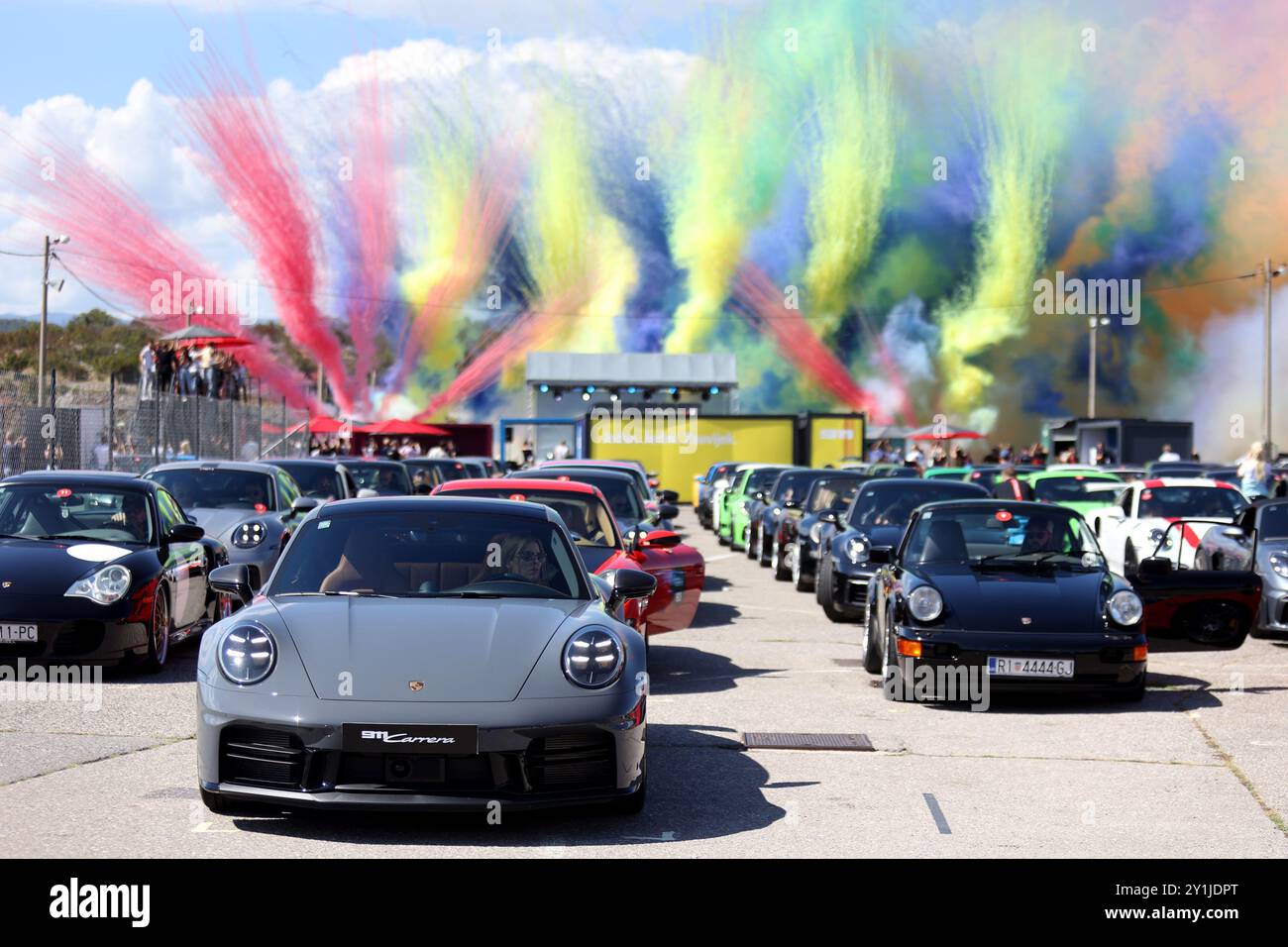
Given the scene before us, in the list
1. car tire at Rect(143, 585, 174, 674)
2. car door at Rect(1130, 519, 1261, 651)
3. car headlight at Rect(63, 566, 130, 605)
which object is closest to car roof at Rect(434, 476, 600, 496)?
car tire at Rect(143, 585, 174, 674)

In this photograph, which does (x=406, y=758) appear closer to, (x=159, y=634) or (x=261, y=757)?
(x=261, y=757)

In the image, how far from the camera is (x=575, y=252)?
8625 cm

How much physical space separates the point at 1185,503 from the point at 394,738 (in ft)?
46.0

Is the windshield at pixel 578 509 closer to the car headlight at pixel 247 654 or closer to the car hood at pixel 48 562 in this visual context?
the car hood at pixel 48 562

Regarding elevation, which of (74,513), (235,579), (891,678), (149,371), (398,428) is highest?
(149,371)

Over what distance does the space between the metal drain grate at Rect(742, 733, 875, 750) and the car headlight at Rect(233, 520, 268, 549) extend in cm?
675

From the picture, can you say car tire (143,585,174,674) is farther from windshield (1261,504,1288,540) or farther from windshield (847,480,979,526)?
windshield (1261,504,1288,540)

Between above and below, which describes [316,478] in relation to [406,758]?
above

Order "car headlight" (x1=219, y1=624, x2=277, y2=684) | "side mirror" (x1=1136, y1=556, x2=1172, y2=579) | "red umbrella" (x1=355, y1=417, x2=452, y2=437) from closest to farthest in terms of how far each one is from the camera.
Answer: "car headlight" (x1=219, y1=624, x2=277, y2=684) < "side mirror" (x1=1136, y1=556, x2=1172, y2=579) < "red umbrella" (x1=355, y1=417, x2=452, y2=437)

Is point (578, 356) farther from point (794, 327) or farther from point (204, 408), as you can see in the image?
point (204, 408)

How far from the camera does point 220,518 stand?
15.2m

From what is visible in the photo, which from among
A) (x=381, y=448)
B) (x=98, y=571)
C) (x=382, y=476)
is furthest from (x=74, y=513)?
(x=381, y=448)

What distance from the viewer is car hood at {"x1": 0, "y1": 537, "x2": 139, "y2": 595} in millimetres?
10984
